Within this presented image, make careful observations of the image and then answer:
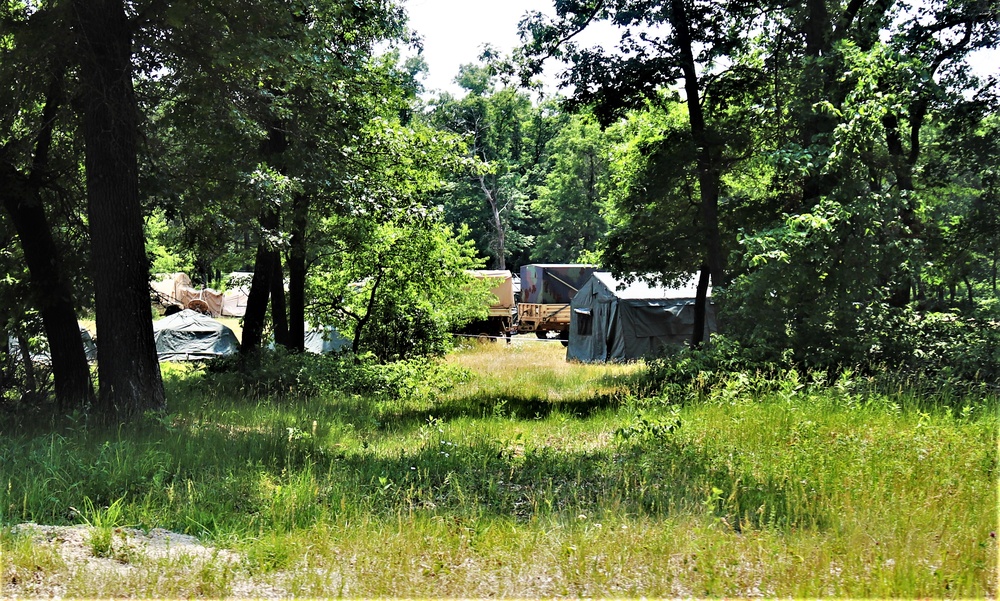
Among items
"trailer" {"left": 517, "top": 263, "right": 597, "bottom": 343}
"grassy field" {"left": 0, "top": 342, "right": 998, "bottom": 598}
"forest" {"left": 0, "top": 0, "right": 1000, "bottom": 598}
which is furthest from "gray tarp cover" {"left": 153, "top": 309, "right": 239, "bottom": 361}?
"grassy field" {"left": 0, "top": 342, "right": 998, "bottom": 598}

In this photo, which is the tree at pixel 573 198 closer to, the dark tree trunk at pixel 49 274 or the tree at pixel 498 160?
the tree at pixel 498 160

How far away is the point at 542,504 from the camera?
5.21 meters

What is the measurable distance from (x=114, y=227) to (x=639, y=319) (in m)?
16.6

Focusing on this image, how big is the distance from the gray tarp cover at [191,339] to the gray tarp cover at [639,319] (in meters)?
12.7

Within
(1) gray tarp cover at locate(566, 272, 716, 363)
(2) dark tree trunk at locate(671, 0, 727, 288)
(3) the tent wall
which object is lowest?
(1) gray tarp cover at locate(566, 272, 716, 363)

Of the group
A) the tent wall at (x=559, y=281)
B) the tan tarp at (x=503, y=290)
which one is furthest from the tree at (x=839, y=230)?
the tent wall at (x=559, y=281)

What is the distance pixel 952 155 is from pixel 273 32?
39.7 ft

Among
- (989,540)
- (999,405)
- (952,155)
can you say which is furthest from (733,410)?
(952,155)

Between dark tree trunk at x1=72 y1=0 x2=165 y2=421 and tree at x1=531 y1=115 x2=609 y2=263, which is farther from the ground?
tree at x1=531 y1=115 x2=609 y2=263

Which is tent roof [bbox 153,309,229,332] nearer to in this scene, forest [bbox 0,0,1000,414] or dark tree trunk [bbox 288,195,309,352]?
forest [bbox 0,0,1000,414]

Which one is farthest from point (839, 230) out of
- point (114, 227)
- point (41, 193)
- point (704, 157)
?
point (41, 193)

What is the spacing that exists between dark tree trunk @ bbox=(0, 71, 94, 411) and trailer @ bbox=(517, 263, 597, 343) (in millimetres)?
23797

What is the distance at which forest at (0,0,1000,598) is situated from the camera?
413cm

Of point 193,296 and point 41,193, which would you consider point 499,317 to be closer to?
point 41,193
